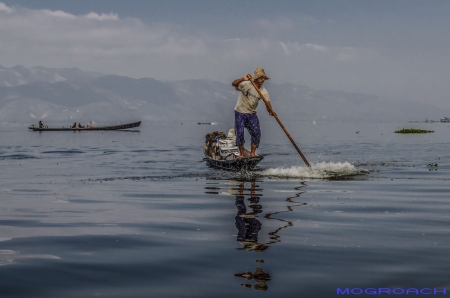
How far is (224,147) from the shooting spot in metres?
21.3

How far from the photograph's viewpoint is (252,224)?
836 centimetres

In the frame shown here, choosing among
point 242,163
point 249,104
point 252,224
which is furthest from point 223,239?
point 242,163

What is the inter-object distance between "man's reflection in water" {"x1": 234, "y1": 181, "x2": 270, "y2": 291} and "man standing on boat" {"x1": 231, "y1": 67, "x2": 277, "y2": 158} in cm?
597

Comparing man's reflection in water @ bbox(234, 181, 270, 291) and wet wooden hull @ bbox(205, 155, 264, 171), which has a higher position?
wet wooden hull @ bbox(205, 155, 264, 171)

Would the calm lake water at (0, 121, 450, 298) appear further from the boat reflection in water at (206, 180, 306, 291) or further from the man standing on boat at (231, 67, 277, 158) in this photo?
the man standing on boat at (231, 67, 277, 158)

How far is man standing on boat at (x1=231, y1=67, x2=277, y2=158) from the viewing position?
17.4 metres

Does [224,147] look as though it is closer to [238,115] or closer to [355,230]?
[238,115]

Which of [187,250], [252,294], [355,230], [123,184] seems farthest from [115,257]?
[123,184]

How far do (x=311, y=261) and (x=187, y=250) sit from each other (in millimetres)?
1529

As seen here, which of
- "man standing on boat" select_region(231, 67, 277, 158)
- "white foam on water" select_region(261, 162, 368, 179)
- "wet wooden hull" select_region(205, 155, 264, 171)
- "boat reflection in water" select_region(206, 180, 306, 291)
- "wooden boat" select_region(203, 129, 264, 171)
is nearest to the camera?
"boat reflection in water" select_region(206, 180, 306, 291)

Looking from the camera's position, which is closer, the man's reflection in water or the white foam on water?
the man's reflection in water

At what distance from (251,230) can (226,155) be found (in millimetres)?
13361

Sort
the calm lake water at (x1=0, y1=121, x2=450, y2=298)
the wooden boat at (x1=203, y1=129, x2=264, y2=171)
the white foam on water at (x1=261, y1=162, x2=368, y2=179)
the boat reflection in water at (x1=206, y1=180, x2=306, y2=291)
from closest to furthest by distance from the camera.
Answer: the calm lake water at (x1=0, y1=121, x2=450, y2=298)
the boat reflection in water at (x1=206, y1=180, x2=306, y2=291)
the white foam on water at (x1=261, y1=162, x2=368, y2=179)
the wooden boat at (x1=203, y1=129, x2=264, y2=171)

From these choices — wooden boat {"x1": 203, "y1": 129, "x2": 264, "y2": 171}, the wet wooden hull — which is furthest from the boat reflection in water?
wooden boat {"x1": 203, "y1": 129, "x2": 264, "y2": 171}
